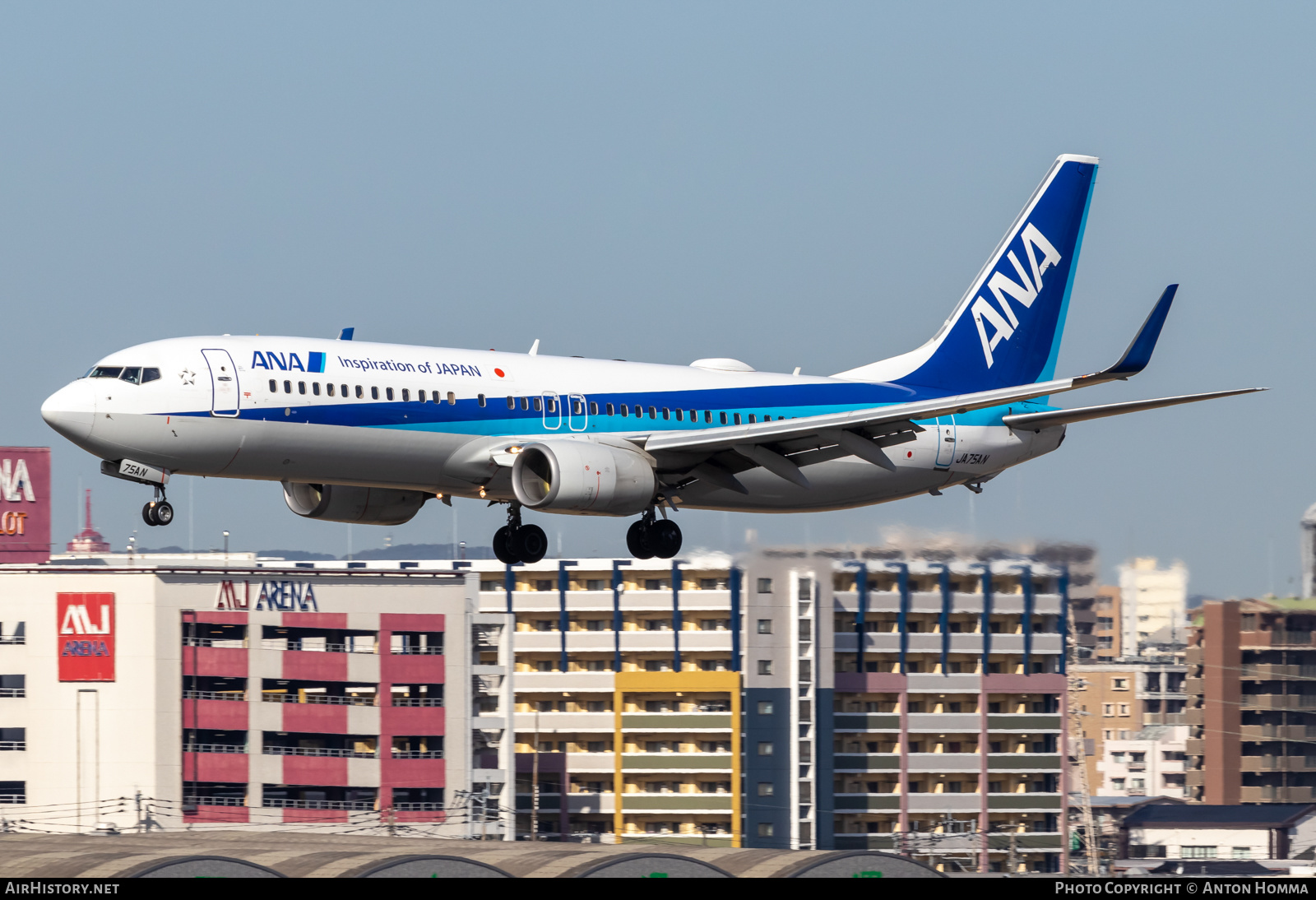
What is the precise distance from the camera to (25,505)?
105 metres

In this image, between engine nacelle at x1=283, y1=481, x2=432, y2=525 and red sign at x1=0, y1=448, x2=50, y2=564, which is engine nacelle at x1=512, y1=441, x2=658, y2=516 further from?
red sign at x1=0, y1=448, x2=50, y2=564

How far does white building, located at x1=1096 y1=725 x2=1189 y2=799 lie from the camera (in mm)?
156875

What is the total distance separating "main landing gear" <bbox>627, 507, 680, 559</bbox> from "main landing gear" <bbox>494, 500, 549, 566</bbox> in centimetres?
244

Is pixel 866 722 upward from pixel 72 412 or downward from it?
downward

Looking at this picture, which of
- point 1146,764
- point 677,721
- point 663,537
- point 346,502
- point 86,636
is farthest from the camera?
point 1146,764

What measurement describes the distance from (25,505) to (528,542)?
220 ft

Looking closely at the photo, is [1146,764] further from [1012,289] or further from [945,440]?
[945,440]

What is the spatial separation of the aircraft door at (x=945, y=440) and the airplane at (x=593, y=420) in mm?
55

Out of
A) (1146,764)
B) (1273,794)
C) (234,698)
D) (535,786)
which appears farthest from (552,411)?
(1146,764)

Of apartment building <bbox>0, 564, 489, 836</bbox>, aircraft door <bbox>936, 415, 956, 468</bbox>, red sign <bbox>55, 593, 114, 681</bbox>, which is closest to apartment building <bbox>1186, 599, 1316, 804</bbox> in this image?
apartment building <bbox>0, 564, 489, 836</bbox>

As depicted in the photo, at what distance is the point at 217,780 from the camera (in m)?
96.5

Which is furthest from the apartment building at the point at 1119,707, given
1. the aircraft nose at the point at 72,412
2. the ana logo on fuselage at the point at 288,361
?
the aircraft nose at the point at 72,412
